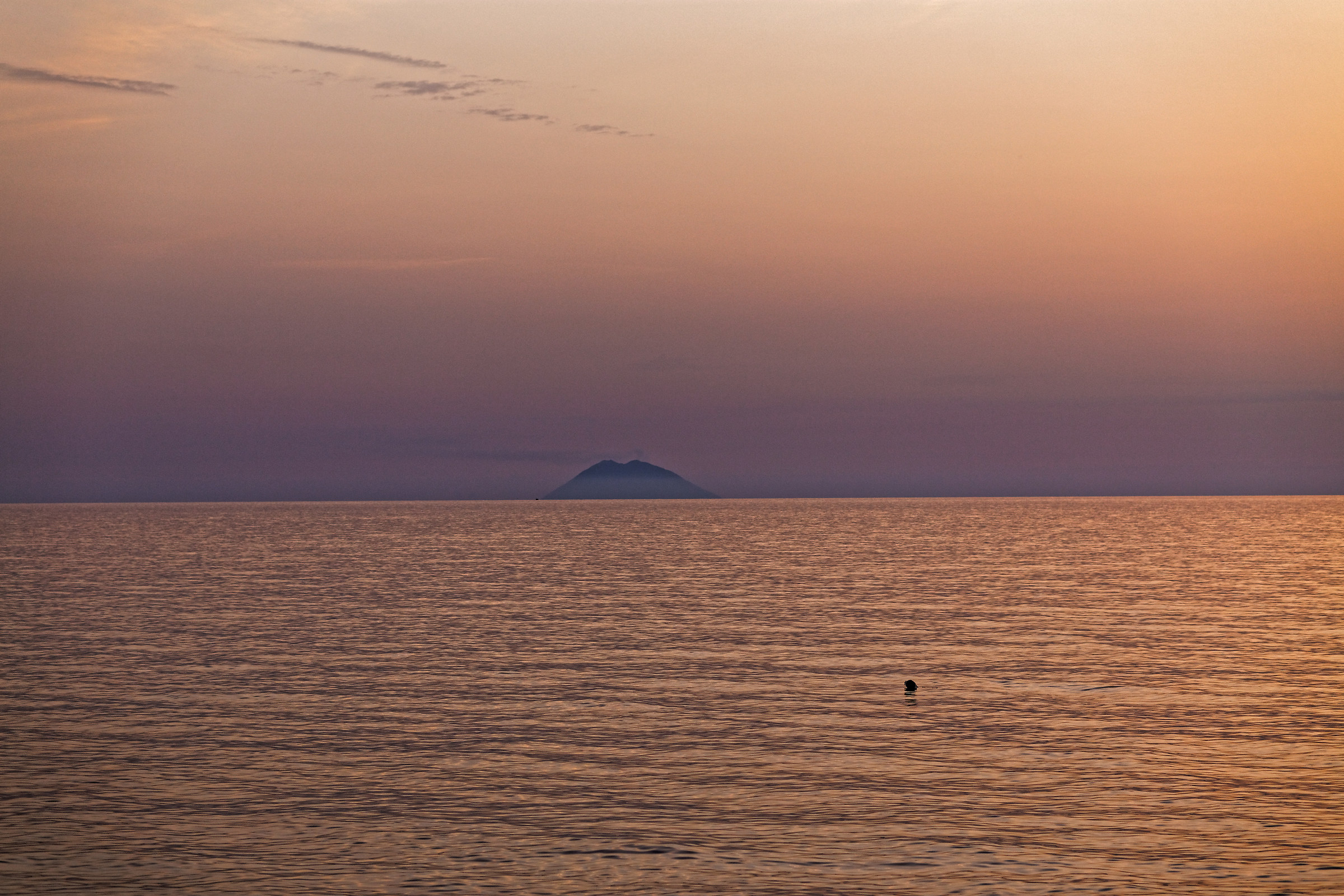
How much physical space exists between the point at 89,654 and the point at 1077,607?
5203 cm

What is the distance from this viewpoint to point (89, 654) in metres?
49.8

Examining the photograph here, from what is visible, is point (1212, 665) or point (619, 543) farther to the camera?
point (619, 543)

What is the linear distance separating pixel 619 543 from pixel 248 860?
148 metres

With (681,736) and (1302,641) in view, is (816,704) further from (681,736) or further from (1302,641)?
(1302,641)

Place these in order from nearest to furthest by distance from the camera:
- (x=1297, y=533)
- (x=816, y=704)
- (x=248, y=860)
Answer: (x=248, y=860) < (x=816, y=704) < (x=1297, y=533)

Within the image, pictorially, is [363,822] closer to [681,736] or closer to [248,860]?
[248,860]

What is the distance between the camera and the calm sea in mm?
21938

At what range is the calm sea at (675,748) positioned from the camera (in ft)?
72.0

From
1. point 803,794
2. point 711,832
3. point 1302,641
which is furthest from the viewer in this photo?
point 1302,641

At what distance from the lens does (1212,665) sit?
4672cm

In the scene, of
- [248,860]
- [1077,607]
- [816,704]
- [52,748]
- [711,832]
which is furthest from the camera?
[1077,607]

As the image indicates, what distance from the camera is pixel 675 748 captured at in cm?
3158

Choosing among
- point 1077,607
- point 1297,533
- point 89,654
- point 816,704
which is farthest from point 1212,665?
point 1297,533

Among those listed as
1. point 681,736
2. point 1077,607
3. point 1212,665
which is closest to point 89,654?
point 681,736
